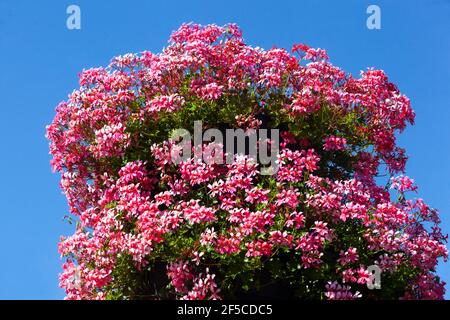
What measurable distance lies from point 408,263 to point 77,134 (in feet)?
18.2

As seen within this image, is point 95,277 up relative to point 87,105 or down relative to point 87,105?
down

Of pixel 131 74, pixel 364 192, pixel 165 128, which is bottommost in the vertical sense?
pixel 364 192

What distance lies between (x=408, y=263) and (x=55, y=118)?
6.18 m

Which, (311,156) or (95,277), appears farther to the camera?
(311,156)

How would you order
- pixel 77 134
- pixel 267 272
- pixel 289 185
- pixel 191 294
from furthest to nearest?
1. pixel 77 134
2. pixel 289 185
3. pixel 267 272
4. pixel 191 294

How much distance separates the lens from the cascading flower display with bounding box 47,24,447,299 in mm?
9047

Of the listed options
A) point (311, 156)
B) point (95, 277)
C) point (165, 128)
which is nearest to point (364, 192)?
point (311, 156)

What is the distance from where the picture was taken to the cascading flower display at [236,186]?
905cm

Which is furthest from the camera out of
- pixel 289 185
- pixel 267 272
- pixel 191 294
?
pixel 289 185

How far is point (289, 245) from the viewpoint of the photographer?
8.88m

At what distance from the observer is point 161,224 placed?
29.6 ft

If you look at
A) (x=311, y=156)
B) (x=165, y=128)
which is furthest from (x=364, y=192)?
(x=165, y=128)

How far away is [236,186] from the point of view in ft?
30.4

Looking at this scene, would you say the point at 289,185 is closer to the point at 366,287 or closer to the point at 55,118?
the point at 366,287
